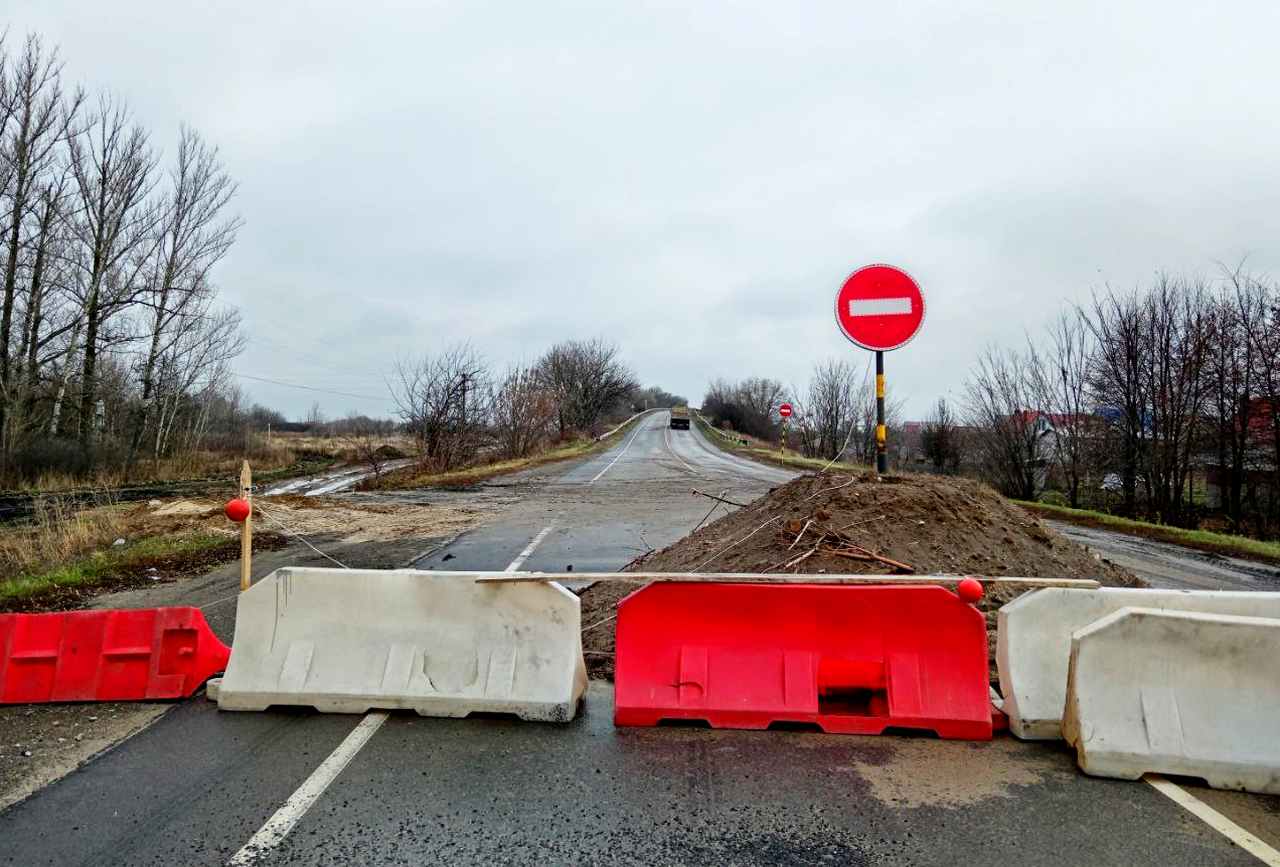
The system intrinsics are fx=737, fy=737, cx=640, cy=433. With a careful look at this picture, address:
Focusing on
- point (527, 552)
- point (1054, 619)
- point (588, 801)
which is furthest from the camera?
point (527, 552)

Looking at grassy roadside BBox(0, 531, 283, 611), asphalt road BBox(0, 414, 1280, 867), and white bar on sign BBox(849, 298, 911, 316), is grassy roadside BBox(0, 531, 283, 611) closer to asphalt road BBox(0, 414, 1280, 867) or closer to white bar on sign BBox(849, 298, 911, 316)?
asphalt road BBox(0, 414, 1280, 867)

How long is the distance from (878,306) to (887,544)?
7.08 feet

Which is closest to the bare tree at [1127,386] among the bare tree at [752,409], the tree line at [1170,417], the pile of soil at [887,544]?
the tree line at [1170,417]

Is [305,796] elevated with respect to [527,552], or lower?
lower

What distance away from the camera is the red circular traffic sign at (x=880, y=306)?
643cm

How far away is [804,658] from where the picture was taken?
414 centimetres

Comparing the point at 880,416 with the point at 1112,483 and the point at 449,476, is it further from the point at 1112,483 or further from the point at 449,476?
the point at 1112,483

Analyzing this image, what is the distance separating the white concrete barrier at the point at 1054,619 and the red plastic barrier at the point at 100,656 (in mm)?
4795

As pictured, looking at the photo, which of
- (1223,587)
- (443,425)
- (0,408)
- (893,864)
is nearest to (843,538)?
(893,864)

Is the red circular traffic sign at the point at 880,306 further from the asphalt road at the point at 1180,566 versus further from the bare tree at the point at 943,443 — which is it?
the bare tree at the point at 943,443

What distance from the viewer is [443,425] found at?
26.7 metres

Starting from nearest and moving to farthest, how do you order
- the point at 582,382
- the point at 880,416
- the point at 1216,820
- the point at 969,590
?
the point at 1216,820 < the point at 969,590 < the point at 880,416 < the point at 582,382

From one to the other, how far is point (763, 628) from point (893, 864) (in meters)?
1.63

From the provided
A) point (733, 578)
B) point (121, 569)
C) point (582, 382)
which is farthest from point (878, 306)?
point (582, 382)
